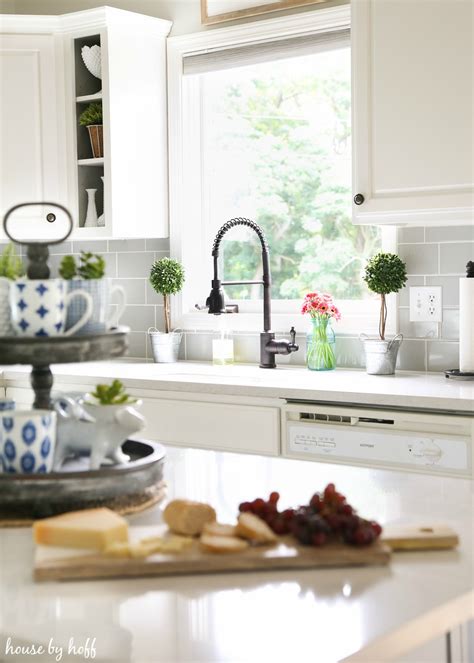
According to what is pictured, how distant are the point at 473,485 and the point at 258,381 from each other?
159 cm

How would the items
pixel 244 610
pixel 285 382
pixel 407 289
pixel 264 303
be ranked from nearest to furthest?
pixel 244 610 < pixel 285 382 < pixel 407 289 < pixel 264 303

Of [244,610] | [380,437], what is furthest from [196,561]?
[380,437]

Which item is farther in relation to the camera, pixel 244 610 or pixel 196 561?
pixel 196 561

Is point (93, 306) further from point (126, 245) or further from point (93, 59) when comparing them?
point (126, 245)

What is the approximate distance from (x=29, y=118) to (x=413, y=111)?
177 cm

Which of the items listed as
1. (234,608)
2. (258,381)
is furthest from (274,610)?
(258,381)

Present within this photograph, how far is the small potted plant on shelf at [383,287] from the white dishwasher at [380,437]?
1.54 feet

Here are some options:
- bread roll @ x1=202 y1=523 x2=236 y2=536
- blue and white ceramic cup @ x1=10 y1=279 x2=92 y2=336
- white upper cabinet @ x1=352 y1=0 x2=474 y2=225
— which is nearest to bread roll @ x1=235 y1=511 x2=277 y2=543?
bread roll @ x1=202 y1=523 x2=236 y2=536

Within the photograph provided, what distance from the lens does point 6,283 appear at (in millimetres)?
1488

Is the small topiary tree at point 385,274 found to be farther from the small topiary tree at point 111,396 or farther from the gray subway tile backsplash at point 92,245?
the small topiary tree at point 111,396

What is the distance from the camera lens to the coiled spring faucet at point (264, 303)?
360cm

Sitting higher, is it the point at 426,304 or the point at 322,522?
the point at 426,304

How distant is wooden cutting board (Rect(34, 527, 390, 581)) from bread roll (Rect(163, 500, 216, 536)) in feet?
0.18

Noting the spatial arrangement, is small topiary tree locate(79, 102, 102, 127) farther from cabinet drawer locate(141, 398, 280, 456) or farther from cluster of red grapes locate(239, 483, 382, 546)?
cluster of red grapes locate(239, 483, 382, 546)
